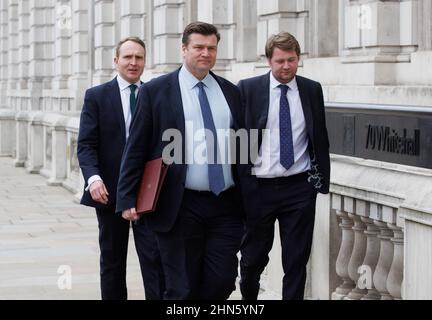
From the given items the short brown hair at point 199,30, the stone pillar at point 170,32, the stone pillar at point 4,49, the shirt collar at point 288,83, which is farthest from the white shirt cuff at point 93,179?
the stone pillar at point 4,49

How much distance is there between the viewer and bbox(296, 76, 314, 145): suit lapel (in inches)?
277

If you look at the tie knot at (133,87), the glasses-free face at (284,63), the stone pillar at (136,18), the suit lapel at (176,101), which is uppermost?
the stone pillar at (136,18)

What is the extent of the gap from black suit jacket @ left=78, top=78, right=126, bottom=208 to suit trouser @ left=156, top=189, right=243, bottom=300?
135 cm

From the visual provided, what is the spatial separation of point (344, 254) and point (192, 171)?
1.77 m

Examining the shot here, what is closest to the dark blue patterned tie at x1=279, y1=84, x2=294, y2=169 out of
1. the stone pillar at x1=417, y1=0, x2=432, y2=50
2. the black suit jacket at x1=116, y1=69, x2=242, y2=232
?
the black suit jacket at x1=116, y1=69, x2=242, y2=232

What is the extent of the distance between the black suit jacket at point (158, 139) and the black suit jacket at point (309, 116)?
745 millimetres

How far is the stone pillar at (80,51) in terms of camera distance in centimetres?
2541

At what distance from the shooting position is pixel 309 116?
23.1 ft

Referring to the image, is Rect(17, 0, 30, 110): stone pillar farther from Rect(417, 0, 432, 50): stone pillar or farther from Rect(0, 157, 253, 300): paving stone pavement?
Rect(417, 0, 432, 50): stone pillar

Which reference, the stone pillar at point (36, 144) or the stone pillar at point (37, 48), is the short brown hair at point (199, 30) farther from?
the stone pillar at point (37, 48)

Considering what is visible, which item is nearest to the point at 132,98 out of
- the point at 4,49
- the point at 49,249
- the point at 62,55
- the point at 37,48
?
the point at 49,249

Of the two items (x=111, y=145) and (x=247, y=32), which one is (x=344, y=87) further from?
(x=247, y=32)

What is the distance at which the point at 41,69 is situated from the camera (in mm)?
32156

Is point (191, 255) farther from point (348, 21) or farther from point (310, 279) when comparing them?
point (348, 21)
